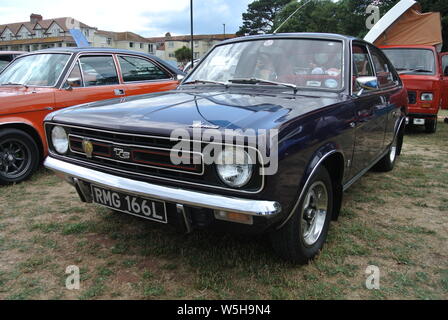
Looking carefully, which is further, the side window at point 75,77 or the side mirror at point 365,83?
the side window at point 75,77

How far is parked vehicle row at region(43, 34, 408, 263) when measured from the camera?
6.06ft

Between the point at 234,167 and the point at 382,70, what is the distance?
2.98m

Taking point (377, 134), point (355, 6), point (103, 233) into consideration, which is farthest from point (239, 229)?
point (355, 6)

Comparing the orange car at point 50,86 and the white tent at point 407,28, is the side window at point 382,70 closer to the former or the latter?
the orange car at point 50,86

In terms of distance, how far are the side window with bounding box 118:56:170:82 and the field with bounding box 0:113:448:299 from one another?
2434 millimetres

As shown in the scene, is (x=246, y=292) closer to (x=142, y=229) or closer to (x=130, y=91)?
(x=142, y=229)

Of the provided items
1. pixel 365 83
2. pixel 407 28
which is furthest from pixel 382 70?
pixel 407 28

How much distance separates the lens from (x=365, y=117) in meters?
3.04

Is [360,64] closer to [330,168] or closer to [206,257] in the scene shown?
[330,168]

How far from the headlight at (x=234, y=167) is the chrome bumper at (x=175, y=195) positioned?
95 mm

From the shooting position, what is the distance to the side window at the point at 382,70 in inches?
147

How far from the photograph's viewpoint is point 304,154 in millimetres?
2064

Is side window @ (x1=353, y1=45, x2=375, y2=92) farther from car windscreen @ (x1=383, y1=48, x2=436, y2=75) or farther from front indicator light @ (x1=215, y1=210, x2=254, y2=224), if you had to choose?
car windscreen @ (x1=383, y1=48, x2=436, y2=75)

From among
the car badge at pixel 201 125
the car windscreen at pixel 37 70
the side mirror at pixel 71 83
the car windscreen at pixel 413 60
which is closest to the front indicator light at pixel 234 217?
the car badge at pixel 201 125
